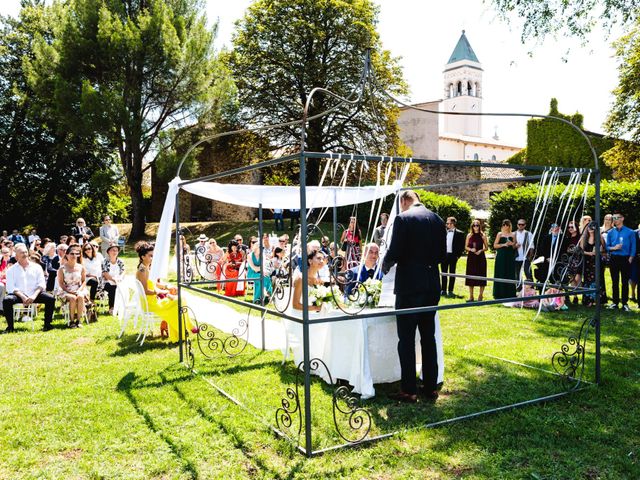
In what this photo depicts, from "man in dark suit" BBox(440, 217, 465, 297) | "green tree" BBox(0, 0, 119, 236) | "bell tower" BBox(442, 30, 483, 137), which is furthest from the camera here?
"bell tower" BBox(442, 30, 483, 137)

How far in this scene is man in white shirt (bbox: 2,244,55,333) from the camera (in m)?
8.44

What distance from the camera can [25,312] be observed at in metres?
9.18

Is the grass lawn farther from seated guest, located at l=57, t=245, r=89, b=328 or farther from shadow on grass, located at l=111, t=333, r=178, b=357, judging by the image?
seated guest, located at l=57, t=245, r=89, b=328

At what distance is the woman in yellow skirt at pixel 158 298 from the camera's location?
7.38 m

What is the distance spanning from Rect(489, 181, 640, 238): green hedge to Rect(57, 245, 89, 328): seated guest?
1336cm

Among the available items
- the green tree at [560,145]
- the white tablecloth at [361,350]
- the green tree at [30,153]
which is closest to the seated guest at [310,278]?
the white tablecloth at [361,350]

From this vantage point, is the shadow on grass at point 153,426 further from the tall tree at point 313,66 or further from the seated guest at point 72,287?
the tall tree at point 313,66

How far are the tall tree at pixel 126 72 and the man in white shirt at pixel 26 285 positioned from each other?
49.6 feet

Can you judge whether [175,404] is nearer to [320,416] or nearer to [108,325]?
[320,416]

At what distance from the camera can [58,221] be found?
26.9 m

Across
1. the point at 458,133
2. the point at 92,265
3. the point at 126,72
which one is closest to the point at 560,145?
the point at 126,72

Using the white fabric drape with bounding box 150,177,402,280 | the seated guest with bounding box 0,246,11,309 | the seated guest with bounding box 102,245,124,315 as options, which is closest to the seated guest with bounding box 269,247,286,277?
the white fabric drape with bounding box 150,177,402,280

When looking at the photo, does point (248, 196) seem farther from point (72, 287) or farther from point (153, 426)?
point (153, 426)

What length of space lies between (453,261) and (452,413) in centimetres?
725
